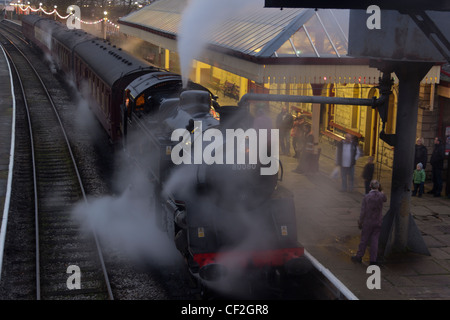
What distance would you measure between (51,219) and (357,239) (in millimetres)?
6758

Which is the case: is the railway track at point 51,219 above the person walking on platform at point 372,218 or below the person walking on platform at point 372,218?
below

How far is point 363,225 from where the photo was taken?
10.9 meters

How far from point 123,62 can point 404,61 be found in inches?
404

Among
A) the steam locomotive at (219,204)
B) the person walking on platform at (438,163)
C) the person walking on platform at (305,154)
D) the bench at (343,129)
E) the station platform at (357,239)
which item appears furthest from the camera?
the bench at (343,129)

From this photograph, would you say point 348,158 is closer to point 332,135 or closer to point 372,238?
point 372,238

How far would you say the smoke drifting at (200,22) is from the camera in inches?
611

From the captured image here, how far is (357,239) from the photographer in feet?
40.3

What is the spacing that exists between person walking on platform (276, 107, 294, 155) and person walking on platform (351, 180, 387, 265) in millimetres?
8554

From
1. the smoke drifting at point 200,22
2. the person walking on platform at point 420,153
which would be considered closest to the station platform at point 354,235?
the person walking on platform at point 420,153

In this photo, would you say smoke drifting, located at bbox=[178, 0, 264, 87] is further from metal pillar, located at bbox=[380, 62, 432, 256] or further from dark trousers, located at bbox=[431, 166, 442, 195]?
dark trousers, located at bbox=[431, 166, 442, 195]

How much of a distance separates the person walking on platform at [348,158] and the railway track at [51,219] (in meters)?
6.74

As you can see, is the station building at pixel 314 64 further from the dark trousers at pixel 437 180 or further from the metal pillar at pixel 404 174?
the metal pillar at pixel 404 174

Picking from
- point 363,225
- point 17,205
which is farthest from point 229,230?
point 17,205

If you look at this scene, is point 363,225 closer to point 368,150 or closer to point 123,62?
point 368,150
